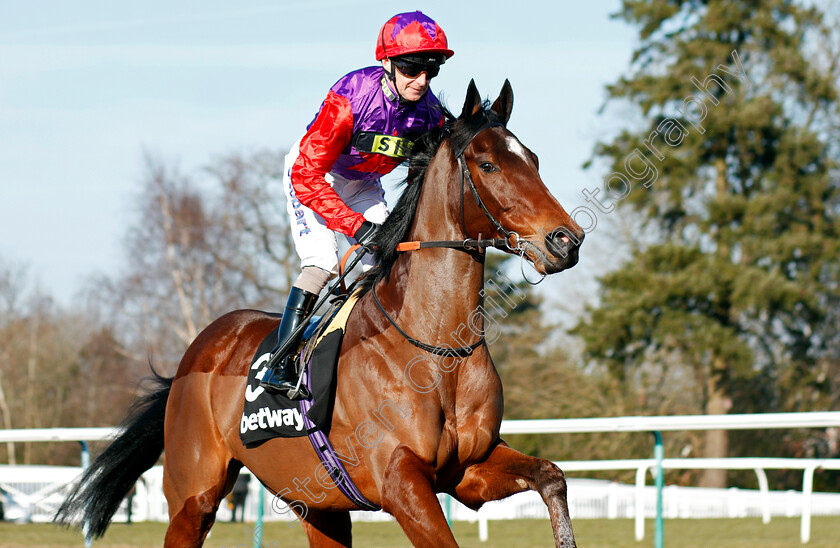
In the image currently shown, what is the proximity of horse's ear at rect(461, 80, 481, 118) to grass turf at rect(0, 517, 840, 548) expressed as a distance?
4153 millimetres

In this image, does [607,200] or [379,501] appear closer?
[379,501]

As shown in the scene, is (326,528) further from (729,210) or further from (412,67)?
(729,210)

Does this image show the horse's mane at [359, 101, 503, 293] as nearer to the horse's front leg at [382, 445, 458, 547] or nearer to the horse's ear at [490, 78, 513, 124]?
the horse's ear at [490, 78, 513, 124]

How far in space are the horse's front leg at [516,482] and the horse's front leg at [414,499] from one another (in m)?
0.22

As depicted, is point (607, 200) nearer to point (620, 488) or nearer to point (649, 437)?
point (649, 437)

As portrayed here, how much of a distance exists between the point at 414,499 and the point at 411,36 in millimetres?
1702

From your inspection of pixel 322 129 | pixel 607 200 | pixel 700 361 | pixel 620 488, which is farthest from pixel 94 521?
pixel 700 361

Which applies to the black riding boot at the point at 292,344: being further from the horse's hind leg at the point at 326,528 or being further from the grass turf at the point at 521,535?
the grass turf at the point at 521,535

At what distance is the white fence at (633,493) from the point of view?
586 centimetres

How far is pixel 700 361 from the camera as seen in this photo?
18469 mm

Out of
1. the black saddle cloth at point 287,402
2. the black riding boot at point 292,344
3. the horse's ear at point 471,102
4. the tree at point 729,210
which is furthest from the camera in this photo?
the tree at point 729,210

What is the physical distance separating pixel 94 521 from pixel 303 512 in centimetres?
137

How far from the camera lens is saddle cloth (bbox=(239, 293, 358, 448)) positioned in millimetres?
3648

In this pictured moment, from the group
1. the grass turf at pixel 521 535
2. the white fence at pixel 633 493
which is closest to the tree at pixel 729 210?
the white fence at pixel 633 493
